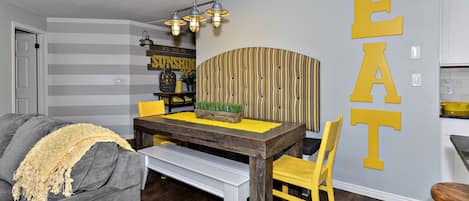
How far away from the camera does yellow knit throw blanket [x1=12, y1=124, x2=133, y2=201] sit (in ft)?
4.43

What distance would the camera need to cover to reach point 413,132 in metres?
2.40

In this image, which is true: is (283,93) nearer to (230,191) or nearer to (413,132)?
(413,132)

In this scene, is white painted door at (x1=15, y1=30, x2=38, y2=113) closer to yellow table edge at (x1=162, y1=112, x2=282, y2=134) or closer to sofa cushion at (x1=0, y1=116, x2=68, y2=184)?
sofa cushion at (x1=0, y1=116, x2=68, y2=184)

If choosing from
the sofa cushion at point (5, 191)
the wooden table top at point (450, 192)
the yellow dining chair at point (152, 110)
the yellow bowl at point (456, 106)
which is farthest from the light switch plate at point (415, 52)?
the sofa cushion at point (5, 191)

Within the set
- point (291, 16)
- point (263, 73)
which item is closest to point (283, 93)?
point (263, 73)

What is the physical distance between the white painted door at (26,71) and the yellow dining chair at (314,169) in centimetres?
459

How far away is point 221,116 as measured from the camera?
2.49 metres

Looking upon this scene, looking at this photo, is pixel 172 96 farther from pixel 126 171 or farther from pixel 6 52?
pixel 126 171

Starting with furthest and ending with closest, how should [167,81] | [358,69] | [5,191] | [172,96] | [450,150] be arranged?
[167,81] < [172,96] < [358,69] < [450,150] < [5,191]

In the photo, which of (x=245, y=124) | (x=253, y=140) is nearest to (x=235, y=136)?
(x=253, y=140)

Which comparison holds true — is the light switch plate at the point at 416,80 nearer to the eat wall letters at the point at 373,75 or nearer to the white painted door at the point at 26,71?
the eat wall letters at the point at 373,75

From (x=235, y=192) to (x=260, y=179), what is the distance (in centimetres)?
21

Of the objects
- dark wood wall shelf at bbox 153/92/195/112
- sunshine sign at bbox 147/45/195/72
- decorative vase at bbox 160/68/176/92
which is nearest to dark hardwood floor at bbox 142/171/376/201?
dark wood wall shelf at bbox 153/92/195/112

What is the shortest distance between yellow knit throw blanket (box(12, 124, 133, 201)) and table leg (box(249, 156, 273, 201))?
0.94 metres
